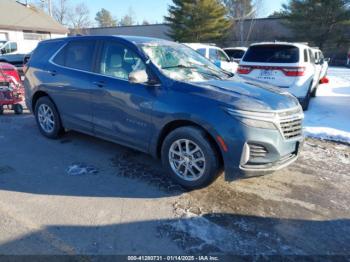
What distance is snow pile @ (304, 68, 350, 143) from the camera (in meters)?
6.48

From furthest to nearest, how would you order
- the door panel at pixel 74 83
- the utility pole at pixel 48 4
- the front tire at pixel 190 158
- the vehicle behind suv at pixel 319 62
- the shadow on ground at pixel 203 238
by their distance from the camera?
→ the utility pole at pixel 48 4 → the vehicle behind suv at pixel 319 62 → the door panel at pixel 74 83 → the front tire at pixel 190 158 → the shadow on ground at pixel 203 238

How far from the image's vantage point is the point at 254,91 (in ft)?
12.9

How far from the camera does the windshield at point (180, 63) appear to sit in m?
4.14

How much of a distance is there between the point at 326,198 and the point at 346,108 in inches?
245

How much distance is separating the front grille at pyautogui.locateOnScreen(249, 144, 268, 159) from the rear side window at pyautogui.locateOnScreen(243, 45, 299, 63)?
213 inches

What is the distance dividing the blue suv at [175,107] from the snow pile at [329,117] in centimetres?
289

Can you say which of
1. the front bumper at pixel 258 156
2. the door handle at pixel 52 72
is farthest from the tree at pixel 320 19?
the front bumper at pixel 258 156

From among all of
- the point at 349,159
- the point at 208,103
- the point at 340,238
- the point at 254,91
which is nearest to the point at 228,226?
the point at 340,238

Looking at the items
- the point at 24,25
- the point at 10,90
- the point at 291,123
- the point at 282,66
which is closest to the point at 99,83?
the point at 291,123

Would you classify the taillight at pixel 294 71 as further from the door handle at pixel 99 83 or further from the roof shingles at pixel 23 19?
the roof shingles at pixel 23 19

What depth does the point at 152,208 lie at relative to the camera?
3496 mm

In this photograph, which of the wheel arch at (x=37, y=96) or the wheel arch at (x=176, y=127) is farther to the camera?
the wheel arch at (x=37, y=96)

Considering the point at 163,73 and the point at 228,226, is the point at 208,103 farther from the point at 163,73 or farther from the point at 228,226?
the point at 228,226

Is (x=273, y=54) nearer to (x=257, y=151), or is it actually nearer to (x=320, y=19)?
(x=257, y=151)
